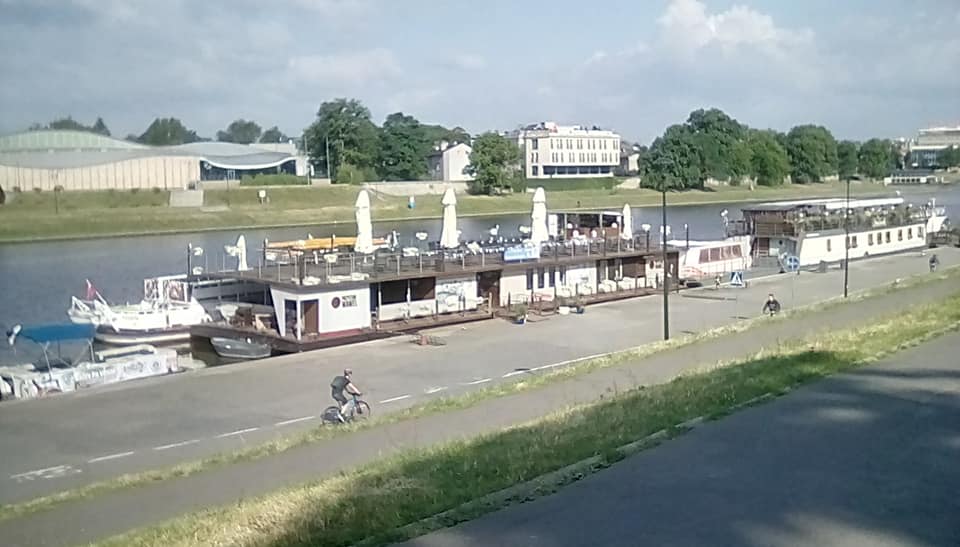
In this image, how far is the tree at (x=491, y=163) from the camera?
4288 inches

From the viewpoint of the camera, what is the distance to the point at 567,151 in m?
171

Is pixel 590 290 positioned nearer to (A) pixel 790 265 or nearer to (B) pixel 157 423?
(A) pixel 790 265

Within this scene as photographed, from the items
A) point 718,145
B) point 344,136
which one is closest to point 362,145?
point 344,136

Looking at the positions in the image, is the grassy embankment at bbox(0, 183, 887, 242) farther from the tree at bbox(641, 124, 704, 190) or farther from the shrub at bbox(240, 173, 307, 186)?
the shrub at bbox(240, 173, 307, 186)

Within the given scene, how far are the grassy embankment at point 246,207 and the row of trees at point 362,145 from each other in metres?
18.6

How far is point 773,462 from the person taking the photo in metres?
9.00

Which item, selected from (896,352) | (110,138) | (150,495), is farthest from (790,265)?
(150,495)

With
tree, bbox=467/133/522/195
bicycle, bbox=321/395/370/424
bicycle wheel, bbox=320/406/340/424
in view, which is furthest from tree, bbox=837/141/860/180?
bicycle wheel, bbox=320/406/340/424

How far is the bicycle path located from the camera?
1109 cm

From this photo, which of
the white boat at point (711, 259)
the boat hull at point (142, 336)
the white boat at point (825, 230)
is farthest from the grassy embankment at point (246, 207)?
the white boat at point (825, 230)

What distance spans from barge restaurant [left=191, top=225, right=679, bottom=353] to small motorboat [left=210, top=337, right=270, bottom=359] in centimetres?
18

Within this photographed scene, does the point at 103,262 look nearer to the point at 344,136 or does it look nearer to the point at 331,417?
the point at 331,417

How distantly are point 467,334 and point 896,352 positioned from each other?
19166mm

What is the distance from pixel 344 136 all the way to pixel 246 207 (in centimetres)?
3680
